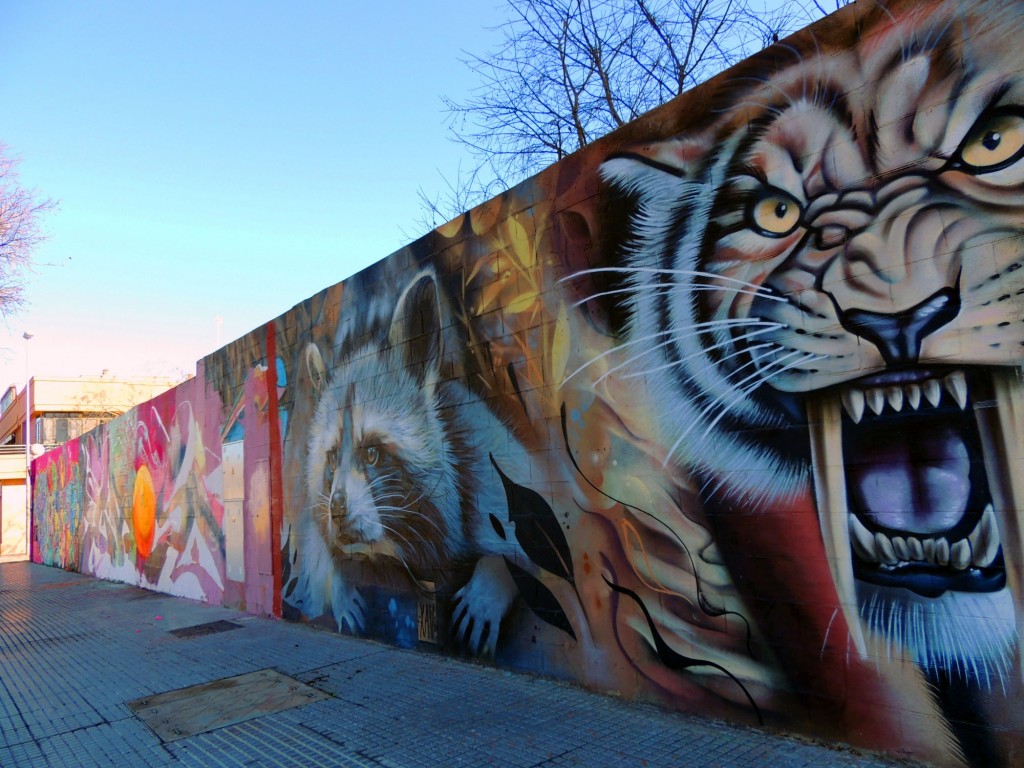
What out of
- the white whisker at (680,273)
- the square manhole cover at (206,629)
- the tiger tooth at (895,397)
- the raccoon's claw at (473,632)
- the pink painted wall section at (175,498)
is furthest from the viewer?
the pink painted wall section at (175,498)

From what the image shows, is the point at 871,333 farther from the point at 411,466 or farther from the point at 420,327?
the point at 411,466

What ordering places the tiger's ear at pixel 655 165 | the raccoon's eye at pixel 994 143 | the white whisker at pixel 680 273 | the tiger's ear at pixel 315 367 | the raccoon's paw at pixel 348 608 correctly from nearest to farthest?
1. the raccoon's eye at pixel 994 143
2. the white whisker at pixel 680 273
3. the tiger's ear at pixel 655 165
4. the raccoon's paw at pixel 348 608
5. the tiger's ear at pixel 315 367

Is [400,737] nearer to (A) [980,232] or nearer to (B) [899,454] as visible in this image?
(B) [899,454]

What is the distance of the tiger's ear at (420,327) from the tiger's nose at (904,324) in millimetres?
3978

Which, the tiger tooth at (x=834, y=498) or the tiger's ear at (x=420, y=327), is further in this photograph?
the tiger's ear at (x=420, y=327)

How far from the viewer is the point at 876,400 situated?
12.4 feet

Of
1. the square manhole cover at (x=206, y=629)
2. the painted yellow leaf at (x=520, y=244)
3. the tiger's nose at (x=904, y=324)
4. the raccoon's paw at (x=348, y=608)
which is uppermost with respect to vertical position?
the painted yellow leaf at (x=520, y=244)

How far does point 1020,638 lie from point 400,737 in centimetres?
360

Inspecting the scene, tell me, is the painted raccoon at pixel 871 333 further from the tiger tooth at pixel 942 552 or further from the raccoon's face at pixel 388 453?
the raccoon's face at pixel 388 453

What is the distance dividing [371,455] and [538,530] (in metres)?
2.71

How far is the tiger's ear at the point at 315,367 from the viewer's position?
29.1ft

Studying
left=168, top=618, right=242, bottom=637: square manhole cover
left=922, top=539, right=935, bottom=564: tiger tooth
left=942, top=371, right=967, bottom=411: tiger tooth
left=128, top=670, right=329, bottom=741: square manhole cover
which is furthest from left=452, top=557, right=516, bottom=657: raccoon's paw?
left=168, top=618, right=242, bottom=637: square manhole cover

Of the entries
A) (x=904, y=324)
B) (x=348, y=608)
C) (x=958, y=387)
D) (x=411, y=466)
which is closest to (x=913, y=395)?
(x=958, y=387)

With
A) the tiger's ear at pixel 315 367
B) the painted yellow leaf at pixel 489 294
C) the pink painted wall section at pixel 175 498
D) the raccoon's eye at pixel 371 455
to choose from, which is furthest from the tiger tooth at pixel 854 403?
the pink painted wall section at pixel 175 498
